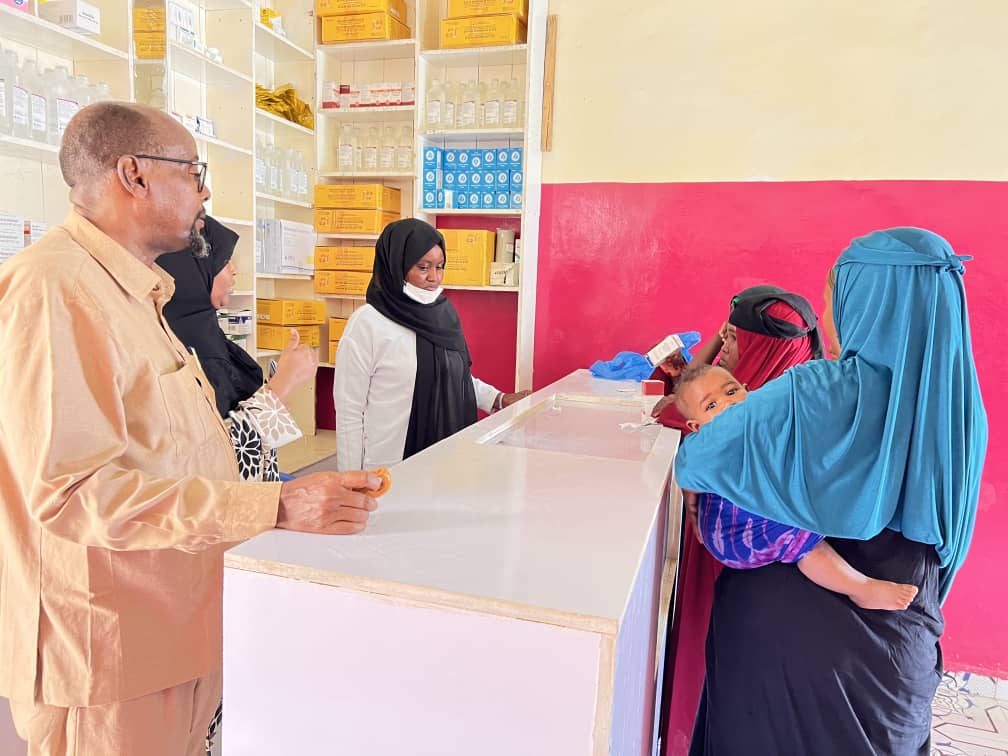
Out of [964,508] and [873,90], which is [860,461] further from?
[873,90]

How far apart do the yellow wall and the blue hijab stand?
2.05 m

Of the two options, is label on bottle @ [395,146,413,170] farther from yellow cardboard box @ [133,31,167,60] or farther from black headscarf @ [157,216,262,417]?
black headscarf @ [157,216,262,417]

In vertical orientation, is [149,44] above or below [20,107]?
above

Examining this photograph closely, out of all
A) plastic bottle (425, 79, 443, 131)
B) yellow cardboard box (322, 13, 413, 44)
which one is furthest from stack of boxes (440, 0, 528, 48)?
yellow cardboard box (322, 13, 413, 44)

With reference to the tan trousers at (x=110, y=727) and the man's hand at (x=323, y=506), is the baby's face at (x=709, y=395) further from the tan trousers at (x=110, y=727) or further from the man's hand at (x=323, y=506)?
the tan trousers at (x=110, y=727)

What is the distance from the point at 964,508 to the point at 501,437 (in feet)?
3.14

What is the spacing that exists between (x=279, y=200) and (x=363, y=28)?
109 centimetres

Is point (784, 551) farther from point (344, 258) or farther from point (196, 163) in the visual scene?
point (344, 258)

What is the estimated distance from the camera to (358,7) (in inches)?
152

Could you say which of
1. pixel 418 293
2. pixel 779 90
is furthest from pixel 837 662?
pixel 779 90

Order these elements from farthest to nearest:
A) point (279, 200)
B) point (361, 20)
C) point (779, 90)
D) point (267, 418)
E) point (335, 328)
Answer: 1. point (335, 328)
2. point (279, 200)
3. point (361, 20)
4. point (779, 90)
5. point (267, 418)

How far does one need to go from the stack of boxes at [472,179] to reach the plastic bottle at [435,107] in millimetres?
129

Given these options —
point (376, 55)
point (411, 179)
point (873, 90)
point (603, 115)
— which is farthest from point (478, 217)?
point (873, 90)

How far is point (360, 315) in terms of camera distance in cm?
246
